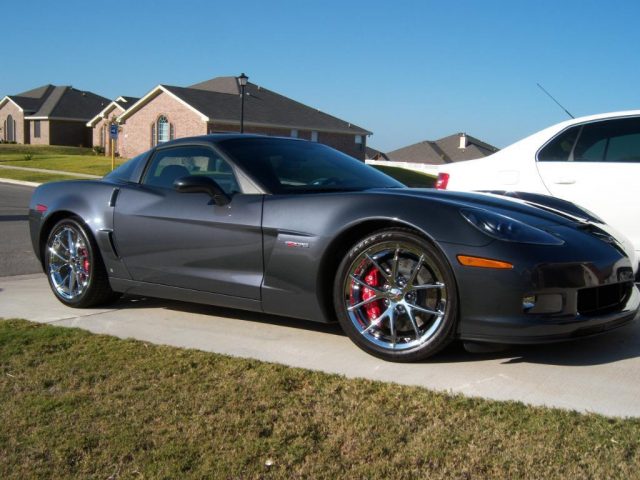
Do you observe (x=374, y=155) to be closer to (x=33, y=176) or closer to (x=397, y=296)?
(x=33, y=176)

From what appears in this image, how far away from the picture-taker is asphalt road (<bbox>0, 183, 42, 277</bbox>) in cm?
755

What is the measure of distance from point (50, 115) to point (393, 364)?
56523 mm

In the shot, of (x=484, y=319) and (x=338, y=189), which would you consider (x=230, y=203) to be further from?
(x=484, y=319)

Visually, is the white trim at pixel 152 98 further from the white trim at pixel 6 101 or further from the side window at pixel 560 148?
the side window at pixel 560 148

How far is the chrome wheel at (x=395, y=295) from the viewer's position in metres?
3.80

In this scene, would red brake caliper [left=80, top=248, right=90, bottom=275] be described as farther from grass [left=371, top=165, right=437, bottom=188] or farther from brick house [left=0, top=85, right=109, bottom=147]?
brick house [left=0, top=85, right=109, bottom=147]

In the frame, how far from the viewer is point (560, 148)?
6094 millimetres

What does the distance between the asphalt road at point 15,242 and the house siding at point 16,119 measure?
151 ft

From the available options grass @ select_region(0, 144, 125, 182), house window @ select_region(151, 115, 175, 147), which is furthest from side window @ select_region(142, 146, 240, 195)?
house window @ select_region(151, 115, 175, 147)

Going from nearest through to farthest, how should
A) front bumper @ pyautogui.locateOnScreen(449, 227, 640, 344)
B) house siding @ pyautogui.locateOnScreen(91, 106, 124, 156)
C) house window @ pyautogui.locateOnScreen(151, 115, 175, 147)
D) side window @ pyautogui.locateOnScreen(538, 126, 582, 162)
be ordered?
front bumper @ pyautogui.locateOnScreen(449, 227, 640, 344) < side window @ pyautogui.locateOnScreen(538, 126, 582, 162) < house window @ pyautogui.locateOnScreen(151, 115, 175, 147) < house siding @ pyautogui.locateOnScreen(91, 106, 124, 156)

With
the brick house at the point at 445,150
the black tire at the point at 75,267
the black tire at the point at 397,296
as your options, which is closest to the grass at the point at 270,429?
the black tire at the point at 397,296

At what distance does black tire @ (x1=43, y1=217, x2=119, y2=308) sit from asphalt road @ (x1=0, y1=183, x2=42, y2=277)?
1.88 meters

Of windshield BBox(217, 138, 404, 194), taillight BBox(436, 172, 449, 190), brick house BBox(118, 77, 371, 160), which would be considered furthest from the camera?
brick house BBox(118, 77, 371, 160)

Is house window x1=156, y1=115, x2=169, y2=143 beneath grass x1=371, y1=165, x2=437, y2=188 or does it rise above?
above
